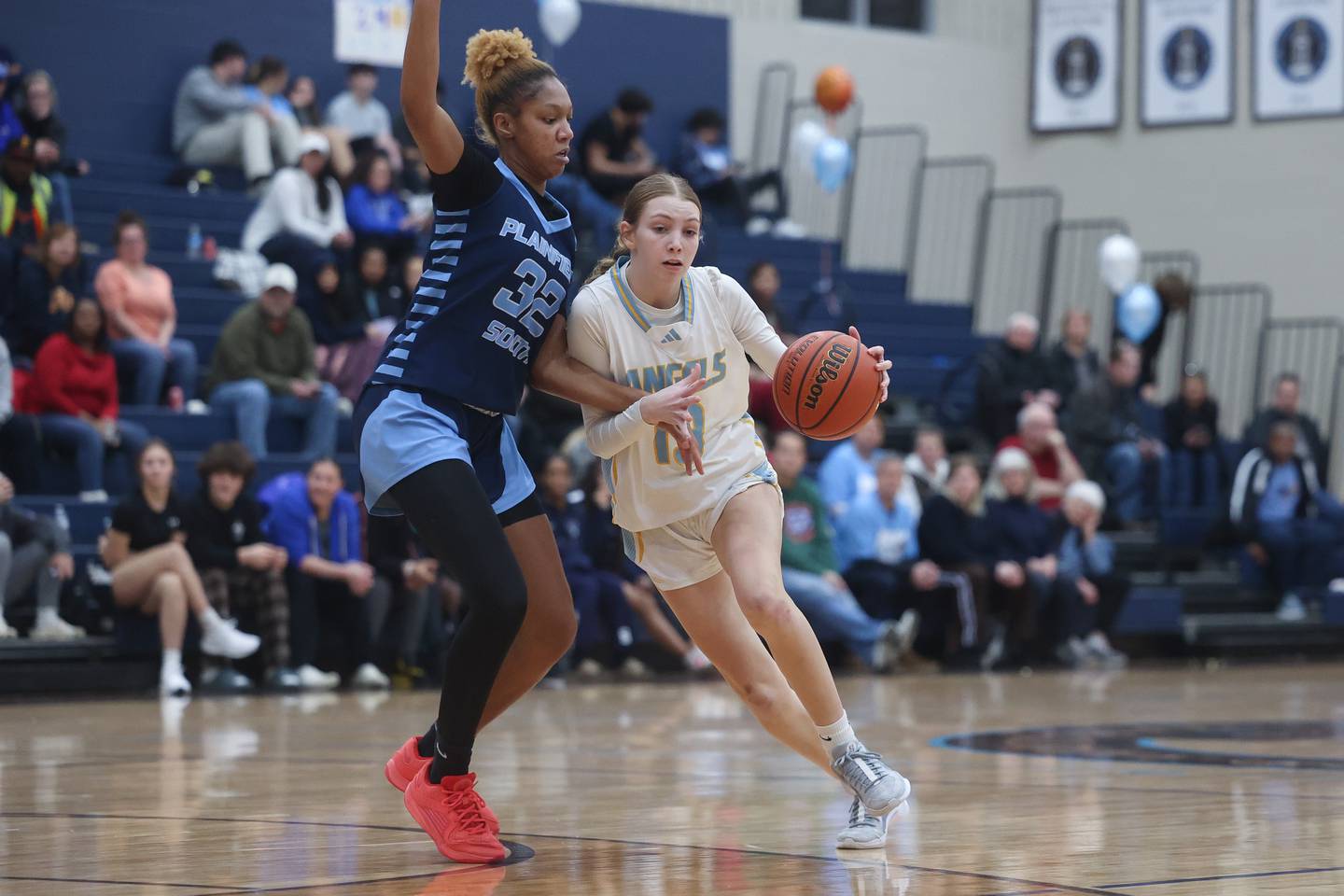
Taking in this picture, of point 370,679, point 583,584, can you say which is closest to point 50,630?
point 370,679

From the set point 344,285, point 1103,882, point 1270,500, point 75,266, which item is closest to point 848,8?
point 1270,500


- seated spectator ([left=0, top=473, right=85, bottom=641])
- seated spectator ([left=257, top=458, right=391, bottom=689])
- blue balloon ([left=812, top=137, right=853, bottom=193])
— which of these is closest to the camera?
seated spectator ([left=0, top=473, right=85, bottom=641])

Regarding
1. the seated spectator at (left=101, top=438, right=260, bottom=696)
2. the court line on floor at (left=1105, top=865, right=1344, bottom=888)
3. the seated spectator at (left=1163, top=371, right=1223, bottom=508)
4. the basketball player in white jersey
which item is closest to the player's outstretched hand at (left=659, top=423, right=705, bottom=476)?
the basketball player in white jersey

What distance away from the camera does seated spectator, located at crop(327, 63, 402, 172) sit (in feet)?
45.9

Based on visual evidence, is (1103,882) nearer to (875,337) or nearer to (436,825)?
(436,825)

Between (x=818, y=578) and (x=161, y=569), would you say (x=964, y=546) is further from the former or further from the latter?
(x=161, y=569)

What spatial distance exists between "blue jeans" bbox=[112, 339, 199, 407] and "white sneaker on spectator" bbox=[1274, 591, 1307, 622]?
26.9 feet

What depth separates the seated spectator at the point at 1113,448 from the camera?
14711mm

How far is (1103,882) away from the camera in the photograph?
3672 mm

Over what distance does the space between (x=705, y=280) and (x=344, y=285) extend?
25.5 ft

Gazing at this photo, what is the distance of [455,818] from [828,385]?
1.35 meters

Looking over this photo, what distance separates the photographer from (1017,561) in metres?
12.6

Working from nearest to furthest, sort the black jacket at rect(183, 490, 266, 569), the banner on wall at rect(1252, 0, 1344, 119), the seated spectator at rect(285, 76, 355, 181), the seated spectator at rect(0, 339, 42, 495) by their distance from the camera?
1. the black jacket at rect(183, 490, 266, 569)
2. the seated spectator at rect(0, 339, 42, 495)
3. the seated spectator at rect(285, 76, 355, 181)
4. the banner on wall at rect(1252, 0, 1344, 119)

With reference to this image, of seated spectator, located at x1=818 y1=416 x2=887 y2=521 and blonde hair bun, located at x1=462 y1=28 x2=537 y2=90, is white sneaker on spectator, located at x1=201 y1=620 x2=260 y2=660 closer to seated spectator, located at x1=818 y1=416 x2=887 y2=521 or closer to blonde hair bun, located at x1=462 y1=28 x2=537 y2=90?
seated spectator, located at x1=818 y1=416 x2=887 y2=521
